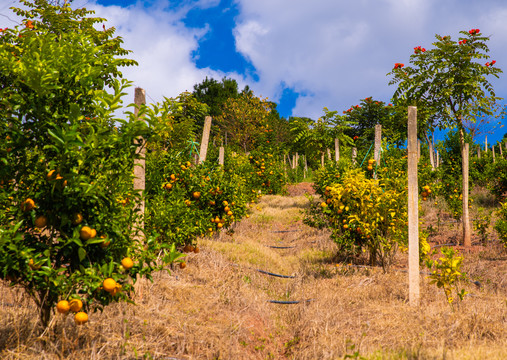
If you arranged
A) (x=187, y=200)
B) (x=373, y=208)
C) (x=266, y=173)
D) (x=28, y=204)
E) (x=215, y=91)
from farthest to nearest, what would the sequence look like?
(x=215, y=91) < (x=266, y=173) < (x=187, y=200) < (x=373, y=208) < (x=28, y=204)

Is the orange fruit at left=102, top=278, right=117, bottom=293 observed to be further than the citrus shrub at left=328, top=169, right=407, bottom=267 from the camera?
No

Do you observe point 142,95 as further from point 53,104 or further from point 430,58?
point 430,58

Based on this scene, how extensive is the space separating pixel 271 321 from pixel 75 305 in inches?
98.6

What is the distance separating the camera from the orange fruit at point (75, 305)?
257cm

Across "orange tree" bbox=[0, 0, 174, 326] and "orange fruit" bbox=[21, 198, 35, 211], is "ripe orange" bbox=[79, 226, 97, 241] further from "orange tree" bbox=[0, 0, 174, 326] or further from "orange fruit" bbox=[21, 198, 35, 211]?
"orange fruit" bbox=[21, 198, 35, 211]

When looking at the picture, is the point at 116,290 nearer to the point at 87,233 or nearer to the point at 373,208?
the point at 87,233

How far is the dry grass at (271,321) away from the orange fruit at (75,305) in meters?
0.51

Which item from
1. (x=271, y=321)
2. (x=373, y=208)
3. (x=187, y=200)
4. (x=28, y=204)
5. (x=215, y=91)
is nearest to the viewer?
(x=28, y=204)

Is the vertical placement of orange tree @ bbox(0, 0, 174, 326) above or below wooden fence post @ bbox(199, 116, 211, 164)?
below

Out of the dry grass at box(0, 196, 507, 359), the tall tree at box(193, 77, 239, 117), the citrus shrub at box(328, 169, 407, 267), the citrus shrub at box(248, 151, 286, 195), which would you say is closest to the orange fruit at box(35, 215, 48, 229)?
the dry grass at box(0, 196, 507, 359)

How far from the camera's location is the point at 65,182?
8.64 ft

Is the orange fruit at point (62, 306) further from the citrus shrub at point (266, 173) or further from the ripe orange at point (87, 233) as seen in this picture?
the citrus shrub at point (266, 173)

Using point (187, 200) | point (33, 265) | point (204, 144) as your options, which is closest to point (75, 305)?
point (33, 265)

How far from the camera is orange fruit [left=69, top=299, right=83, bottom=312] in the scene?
2.57 metres
